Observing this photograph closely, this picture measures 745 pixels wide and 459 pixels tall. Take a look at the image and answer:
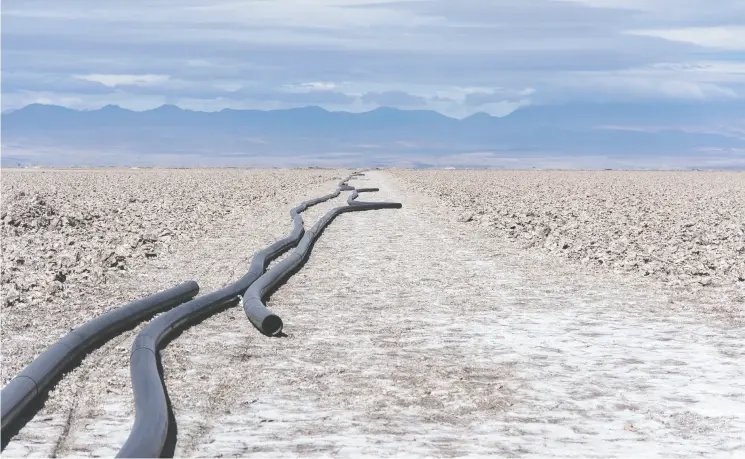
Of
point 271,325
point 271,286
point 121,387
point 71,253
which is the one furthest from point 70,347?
point 71,253

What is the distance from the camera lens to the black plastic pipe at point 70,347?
570 cm

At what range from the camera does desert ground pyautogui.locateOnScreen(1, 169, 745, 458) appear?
5480 millimetres

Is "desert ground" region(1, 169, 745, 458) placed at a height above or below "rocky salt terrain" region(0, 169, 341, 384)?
below

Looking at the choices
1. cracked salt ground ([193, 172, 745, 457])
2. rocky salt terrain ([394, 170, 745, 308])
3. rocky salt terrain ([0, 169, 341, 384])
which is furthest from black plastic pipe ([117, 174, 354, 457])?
rocky salt terrain ([394, 170, 745, 308])

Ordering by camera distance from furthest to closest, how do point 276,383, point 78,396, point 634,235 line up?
point 634,235 → point 276,383 → point 78,396

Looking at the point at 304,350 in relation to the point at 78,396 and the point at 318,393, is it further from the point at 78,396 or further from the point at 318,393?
the point at 78,396

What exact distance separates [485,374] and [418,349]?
1.01 m

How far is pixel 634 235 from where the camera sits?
18250 millimetres

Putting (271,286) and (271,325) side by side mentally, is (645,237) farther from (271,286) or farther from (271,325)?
(271,325)

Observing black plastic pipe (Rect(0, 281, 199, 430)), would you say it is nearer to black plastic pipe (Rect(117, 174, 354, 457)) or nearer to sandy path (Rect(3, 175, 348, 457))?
sandy path (Rect(3, 175, 348, 457))

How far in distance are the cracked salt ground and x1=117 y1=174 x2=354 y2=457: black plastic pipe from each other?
281 millimetres

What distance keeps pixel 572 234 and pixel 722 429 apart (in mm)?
12974

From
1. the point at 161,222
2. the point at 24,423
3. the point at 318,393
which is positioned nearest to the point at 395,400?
the point at 318,393

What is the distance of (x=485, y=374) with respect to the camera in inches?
272
